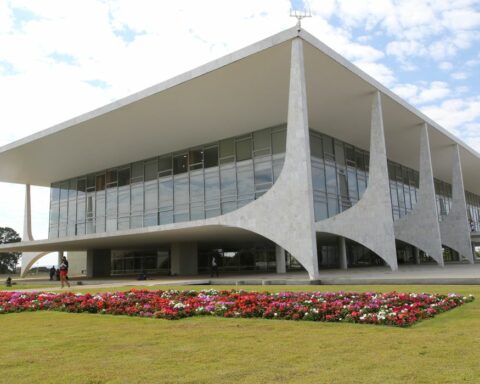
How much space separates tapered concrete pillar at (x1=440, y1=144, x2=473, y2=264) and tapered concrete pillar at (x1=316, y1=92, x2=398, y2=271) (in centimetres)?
1449

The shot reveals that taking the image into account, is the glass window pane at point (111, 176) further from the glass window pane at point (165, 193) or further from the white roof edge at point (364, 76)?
the white roof edge at point (364, 76)

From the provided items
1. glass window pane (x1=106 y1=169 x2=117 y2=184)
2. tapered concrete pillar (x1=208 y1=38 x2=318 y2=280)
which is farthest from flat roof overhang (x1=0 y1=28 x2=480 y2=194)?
tapered concrete pillar (x1=208 y1=38 x2=318 y2=280)

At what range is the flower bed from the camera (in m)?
7.98

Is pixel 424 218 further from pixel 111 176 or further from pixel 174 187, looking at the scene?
pixel 111 176

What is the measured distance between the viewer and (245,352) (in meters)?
5.72

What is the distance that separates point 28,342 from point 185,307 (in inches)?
132

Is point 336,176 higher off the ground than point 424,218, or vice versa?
point 336,176

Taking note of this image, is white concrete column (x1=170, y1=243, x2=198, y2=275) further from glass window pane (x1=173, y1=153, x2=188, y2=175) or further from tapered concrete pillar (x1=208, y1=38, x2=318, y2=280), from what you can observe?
tapered concrete pillar (x1=208, y1=38, x2=318, y2=280)

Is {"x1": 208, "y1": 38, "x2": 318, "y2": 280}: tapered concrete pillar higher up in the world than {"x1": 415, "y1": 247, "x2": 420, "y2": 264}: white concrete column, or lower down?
higher up

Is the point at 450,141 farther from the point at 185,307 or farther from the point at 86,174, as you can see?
the point at 185,307

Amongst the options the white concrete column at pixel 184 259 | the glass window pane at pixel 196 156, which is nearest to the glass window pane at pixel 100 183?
the white concrete column at pixel 184 259

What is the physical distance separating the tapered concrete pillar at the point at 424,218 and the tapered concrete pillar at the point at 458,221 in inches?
267

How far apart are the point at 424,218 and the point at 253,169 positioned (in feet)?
40.1

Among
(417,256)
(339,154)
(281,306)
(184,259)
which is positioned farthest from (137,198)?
(281,306)
